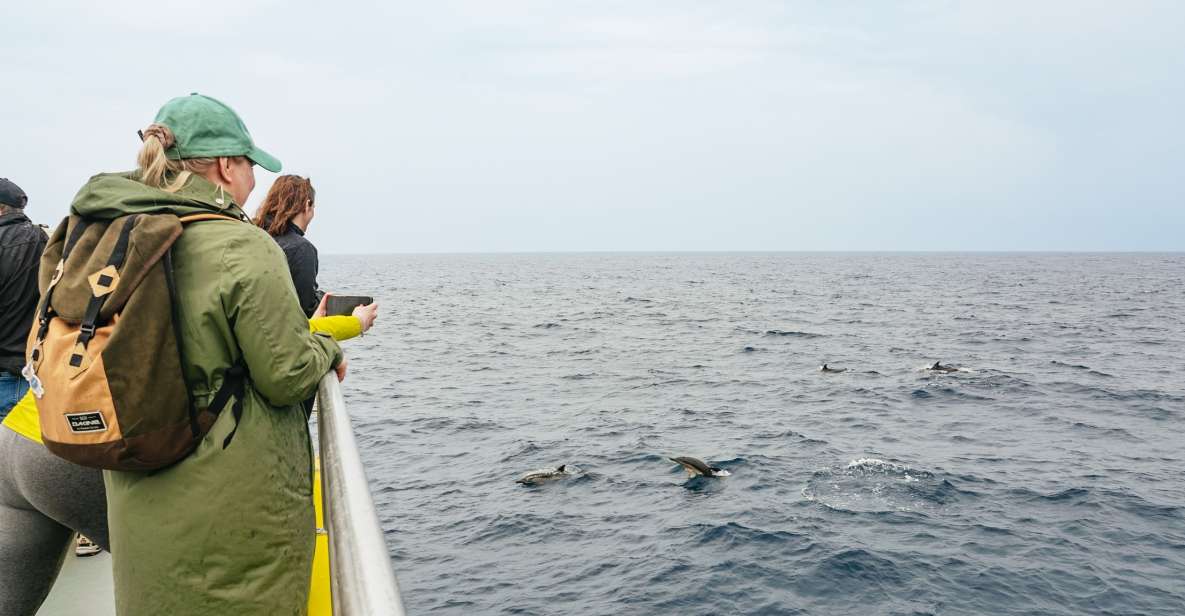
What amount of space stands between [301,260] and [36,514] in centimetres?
153

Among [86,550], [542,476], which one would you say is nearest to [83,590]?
[86,550]

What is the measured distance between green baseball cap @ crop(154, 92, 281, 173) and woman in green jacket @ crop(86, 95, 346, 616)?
17 centimetres

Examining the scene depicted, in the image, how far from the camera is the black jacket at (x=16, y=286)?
346 centimetres

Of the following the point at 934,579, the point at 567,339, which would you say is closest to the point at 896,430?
the point at 934,579

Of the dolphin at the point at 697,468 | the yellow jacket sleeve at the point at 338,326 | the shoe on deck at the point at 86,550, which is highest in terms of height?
the yellow jacket sleeve at the point at 338,326

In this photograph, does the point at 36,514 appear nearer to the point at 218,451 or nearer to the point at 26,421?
the point at 26,421

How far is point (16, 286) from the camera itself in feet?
11.4

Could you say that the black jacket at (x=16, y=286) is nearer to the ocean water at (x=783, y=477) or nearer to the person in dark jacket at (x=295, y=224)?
the person in dark jacket at (x=295, y=224)

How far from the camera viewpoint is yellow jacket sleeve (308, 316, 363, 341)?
2.86m

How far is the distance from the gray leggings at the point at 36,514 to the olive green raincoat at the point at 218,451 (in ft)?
1.62

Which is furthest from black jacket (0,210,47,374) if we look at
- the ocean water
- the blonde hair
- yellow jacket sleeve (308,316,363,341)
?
the ocean water

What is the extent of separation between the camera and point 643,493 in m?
12.3

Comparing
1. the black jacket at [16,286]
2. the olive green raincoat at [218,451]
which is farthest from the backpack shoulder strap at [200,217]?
the black jacket at [16,286]

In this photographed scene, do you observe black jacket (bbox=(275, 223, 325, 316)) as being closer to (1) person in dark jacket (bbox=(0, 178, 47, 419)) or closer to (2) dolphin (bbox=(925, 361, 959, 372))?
(1) person in dark jacket (bbox=(0, 178, 47, 419))
